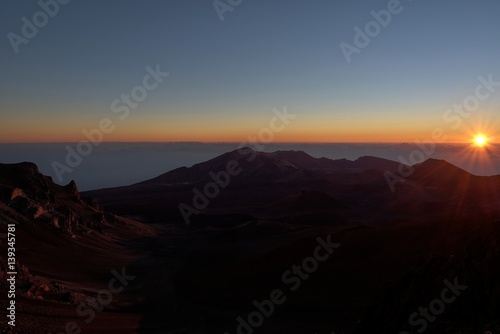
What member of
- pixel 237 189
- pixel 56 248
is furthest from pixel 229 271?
pixel 237 189

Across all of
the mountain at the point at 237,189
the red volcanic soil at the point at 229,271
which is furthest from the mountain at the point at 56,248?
the mountain at the point at 237,189

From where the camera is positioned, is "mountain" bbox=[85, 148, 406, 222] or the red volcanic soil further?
"mountain" bbox=[85, 148, 406, 222]

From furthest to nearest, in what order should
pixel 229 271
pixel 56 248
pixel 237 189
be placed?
pixel 237 189
pixel 56 248
pixel 229 271

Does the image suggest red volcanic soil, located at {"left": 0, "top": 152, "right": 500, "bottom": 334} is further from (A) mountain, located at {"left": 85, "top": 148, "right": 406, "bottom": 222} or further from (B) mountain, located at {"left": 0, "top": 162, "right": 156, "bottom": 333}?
(A) mountain, located at {"left": 85, "top": 148, "right": 406, "bottom": 222}

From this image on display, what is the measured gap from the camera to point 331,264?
33.4 m

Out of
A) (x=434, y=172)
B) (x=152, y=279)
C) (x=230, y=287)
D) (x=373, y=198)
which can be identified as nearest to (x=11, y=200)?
(x=152, y=279)

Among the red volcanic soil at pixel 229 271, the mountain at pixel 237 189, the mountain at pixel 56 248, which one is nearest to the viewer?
the red volcanic soil at pixel 229 271

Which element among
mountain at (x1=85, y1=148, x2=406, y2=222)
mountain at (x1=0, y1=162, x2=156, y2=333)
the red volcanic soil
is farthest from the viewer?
mountain at (x1=85, y1=148, x2=406, y2=222)

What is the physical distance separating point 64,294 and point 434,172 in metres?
143

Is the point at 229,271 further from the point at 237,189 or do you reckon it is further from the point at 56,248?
the point at 237,189

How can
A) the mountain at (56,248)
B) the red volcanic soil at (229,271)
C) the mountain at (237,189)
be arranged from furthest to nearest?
the mountain at (237,189) < the mountain at (56,248) < the red volcanic soil at (229,271)

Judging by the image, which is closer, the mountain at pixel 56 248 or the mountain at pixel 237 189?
the mountain at pixel 56 248

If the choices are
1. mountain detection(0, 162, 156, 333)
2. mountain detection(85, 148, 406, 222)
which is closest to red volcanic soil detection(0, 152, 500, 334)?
mountain detection(0, 162, 156, 333)

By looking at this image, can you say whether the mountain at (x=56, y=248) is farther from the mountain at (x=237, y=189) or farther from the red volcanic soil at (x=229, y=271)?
the mountain at (x=237, y=189)
